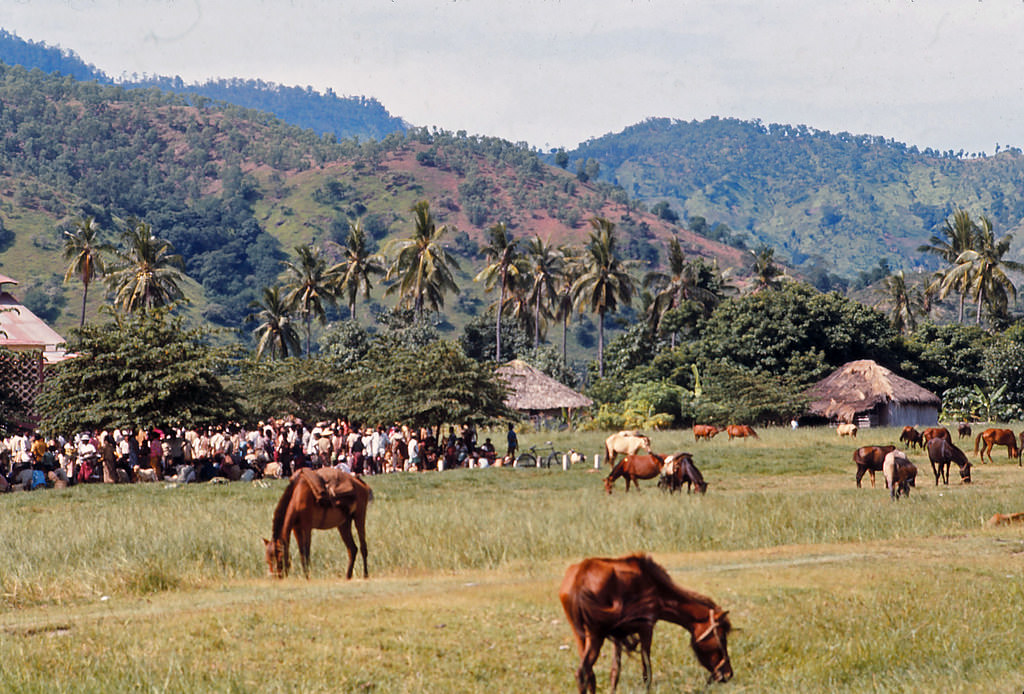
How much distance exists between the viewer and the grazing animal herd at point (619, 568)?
9906mm

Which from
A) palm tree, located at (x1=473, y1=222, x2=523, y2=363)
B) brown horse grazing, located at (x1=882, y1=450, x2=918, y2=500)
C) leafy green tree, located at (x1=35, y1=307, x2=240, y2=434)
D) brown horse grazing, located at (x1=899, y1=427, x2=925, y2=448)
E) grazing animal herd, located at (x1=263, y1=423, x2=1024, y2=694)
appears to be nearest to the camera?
grazing animal herd, located at (x1=263, y1=423, x2=1024, y2=694)

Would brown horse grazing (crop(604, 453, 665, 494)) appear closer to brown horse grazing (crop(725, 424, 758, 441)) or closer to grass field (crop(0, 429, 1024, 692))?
grass field (crop(0, 429, 1024, 692))

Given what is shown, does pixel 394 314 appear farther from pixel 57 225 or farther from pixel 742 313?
pixel 57 225

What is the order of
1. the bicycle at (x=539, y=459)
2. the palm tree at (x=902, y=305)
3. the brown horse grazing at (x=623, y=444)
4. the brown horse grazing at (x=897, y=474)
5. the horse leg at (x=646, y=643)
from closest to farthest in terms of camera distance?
the horse leg at (x=646, y=643), the brown horse grazing at (x=897, y=474), the brown horse grazing at (x=623, y=444), the bicycle at (x=539, y=459), the palm tree at (x=902, y=305)

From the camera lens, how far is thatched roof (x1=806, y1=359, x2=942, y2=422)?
59844 mm

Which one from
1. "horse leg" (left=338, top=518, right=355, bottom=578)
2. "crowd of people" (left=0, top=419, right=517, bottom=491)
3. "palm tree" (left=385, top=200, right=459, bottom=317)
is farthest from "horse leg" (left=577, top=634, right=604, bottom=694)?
"palm tree" (left=385, top=200, right=459, bottom=317)

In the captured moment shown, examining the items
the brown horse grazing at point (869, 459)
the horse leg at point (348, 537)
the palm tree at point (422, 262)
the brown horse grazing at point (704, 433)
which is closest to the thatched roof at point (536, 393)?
the palm tree at point (422, 262)

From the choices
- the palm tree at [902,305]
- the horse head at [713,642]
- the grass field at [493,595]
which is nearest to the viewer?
the horse head at [713,642]

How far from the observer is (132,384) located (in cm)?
3666

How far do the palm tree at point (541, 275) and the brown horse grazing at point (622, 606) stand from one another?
235ft

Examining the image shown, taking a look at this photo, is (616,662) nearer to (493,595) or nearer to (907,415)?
(493,595)

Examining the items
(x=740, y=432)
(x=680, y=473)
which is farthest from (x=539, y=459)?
(x=740, y=432)

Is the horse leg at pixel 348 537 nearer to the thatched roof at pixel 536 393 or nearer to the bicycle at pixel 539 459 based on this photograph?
the bicycle at pixel 539 459

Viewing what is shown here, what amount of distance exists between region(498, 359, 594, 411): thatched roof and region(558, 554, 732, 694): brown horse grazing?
51981mm
